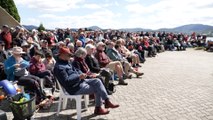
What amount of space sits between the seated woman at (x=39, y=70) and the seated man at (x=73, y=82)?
4.23 ft

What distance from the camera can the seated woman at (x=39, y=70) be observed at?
20.4 feet

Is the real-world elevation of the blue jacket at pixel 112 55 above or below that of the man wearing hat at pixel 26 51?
below

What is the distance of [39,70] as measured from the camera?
250 inches

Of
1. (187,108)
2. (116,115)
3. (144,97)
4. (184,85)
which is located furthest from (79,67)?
(184,85)

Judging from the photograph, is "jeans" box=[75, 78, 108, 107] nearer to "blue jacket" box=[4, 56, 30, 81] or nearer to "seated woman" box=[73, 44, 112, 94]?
"seated woman" box=[73, 44, 112, 94]

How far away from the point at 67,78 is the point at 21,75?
1597mm

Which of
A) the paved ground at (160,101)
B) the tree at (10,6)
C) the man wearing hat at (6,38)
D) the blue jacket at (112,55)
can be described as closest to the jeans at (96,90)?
the paved ground at (160,101)

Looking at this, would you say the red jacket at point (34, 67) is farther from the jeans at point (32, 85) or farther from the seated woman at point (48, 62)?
the seated woman at point (48, 62)

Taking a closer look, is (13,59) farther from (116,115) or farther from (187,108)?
(187,108)

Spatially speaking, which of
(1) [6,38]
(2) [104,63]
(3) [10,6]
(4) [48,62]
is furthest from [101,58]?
(3) [10,6]

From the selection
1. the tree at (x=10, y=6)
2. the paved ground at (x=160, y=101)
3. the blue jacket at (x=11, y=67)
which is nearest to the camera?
the paved ground at (x=160, y=101)

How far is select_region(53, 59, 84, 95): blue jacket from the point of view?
196 inches

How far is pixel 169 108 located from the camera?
584 centimetres

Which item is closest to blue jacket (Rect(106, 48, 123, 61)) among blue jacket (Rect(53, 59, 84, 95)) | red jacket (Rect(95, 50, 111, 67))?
red jacket (Rect(95, 50, 111, 67))
